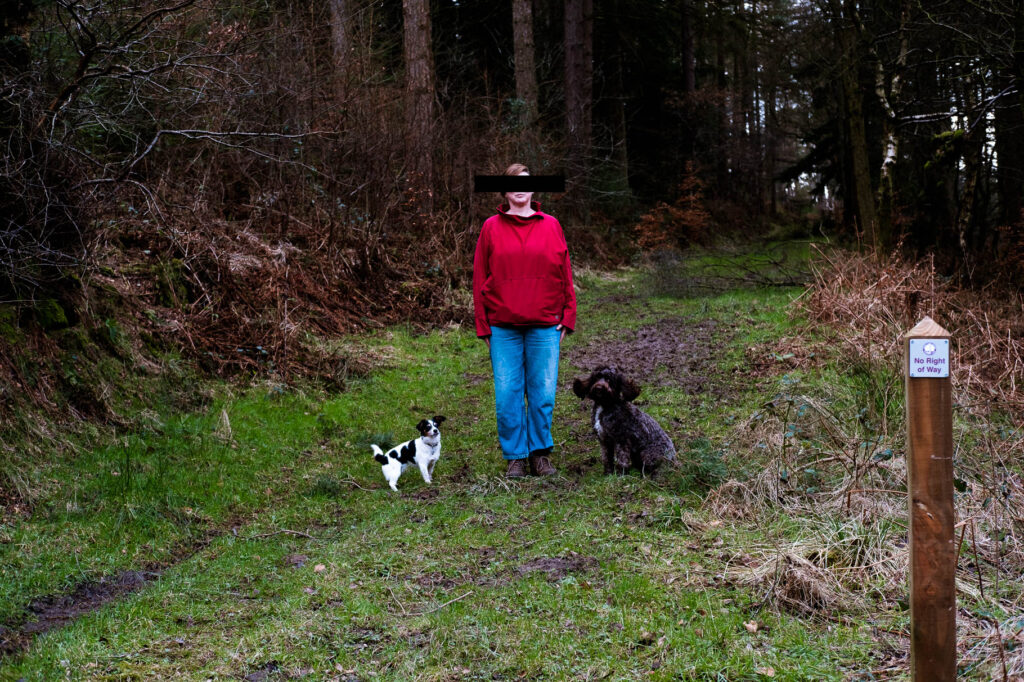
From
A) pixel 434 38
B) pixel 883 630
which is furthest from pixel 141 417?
pixel 434 38

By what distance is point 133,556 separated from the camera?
534 centimetres

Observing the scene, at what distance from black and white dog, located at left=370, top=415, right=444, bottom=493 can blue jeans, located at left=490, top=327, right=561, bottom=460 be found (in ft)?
1.91

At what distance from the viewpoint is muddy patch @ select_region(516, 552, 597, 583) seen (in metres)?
4.82

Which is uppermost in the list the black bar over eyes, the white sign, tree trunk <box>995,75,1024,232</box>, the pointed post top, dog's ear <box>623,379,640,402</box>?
tree trunk <box>995,75,1024,232</box>

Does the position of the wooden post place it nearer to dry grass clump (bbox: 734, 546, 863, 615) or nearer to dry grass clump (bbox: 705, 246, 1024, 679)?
dry grass clump (bbox: 705, 246, 1024, 679)

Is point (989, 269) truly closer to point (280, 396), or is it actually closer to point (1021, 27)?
point (1021, 27)

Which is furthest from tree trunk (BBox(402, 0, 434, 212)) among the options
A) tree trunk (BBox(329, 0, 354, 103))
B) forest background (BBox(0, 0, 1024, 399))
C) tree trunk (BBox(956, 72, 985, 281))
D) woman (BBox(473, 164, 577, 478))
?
tree trunk (BBox(956, 72, 985, 281))

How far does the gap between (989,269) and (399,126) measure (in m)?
10.8

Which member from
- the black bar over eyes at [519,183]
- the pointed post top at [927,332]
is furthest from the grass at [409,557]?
the black bar over eyes at [519,183]

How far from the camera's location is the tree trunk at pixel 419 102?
50.5ft

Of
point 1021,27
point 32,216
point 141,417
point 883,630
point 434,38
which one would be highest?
point 434,38

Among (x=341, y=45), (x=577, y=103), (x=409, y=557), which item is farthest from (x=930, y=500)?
(x=577, y=103)

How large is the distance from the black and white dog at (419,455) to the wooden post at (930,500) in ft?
14.8

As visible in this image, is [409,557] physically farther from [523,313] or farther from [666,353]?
[666,353]
